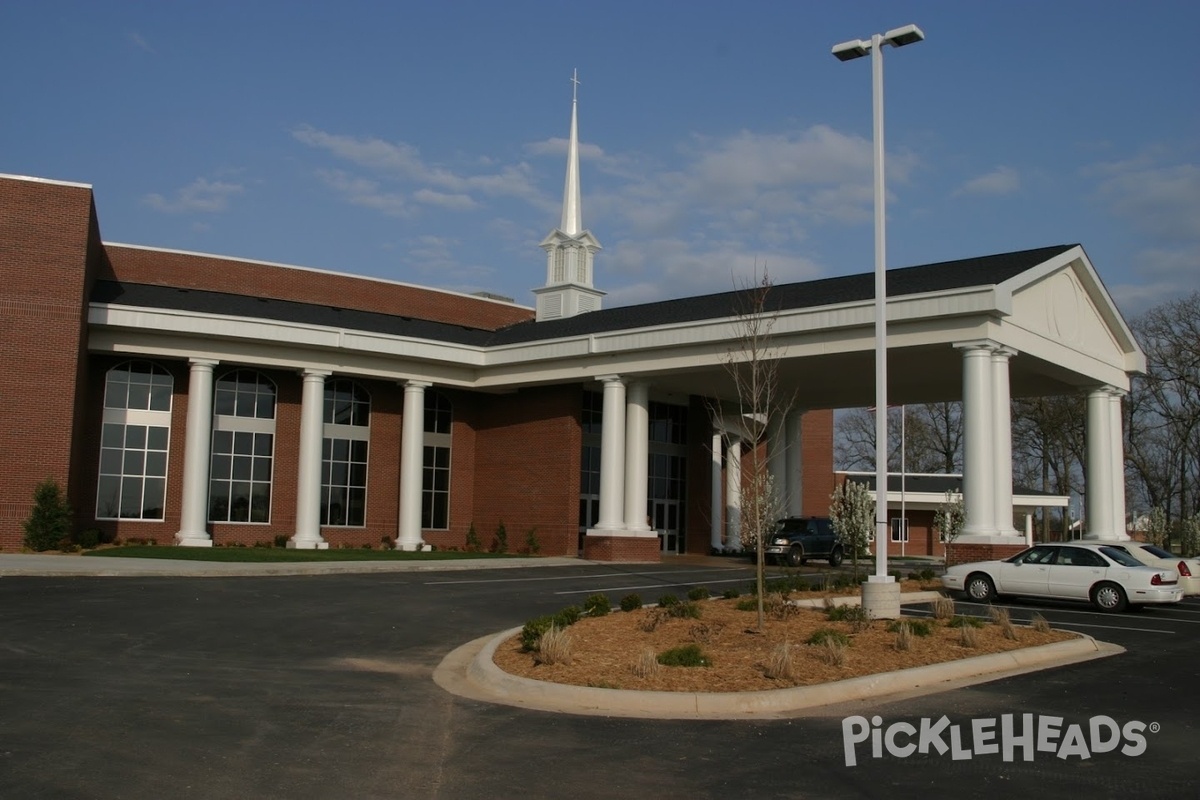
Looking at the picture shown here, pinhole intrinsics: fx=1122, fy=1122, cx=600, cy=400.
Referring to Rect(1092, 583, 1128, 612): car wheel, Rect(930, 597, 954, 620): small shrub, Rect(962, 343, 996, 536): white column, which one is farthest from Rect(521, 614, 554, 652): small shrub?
Rect(962, 343, 996, 536): white column

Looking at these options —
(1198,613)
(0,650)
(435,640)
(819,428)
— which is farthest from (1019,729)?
(819,428)

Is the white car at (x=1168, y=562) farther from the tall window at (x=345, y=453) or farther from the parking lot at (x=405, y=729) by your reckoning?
the tall window at (x=345, y=453)

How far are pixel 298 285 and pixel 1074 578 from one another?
3127 centimetres

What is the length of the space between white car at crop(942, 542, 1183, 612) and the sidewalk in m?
13.0

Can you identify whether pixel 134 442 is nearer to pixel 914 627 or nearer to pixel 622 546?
pixel 622 546

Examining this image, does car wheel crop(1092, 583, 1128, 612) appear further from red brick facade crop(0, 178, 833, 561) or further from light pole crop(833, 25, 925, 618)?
red brick facade crop(0, 178, 833, 561)

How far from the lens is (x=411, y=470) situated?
3753 centimetres

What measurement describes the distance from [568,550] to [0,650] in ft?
83.4

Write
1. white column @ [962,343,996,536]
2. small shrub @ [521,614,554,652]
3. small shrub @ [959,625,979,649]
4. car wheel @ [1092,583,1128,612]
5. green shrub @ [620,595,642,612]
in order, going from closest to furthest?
small shrub @ [521,614,554,652], small shrub @ [959,625,979,649], green shrub @ [620,595,642,612], car wheel @ [1092,583,1128,612], white column @ [962,343,996,536]

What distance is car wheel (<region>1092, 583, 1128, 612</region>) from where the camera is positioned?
20.6m

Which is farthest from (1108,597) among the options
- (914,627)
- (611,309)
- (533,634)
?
(611,309)

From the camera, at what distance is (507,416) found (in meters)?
40.3

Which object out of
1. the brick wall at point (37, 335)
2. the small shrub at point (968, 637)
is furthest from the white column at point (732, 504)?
the small shrub at point (968, 637)

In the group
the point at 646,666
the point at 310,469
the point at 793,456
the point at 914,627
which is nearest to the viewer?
the point at 646,666
